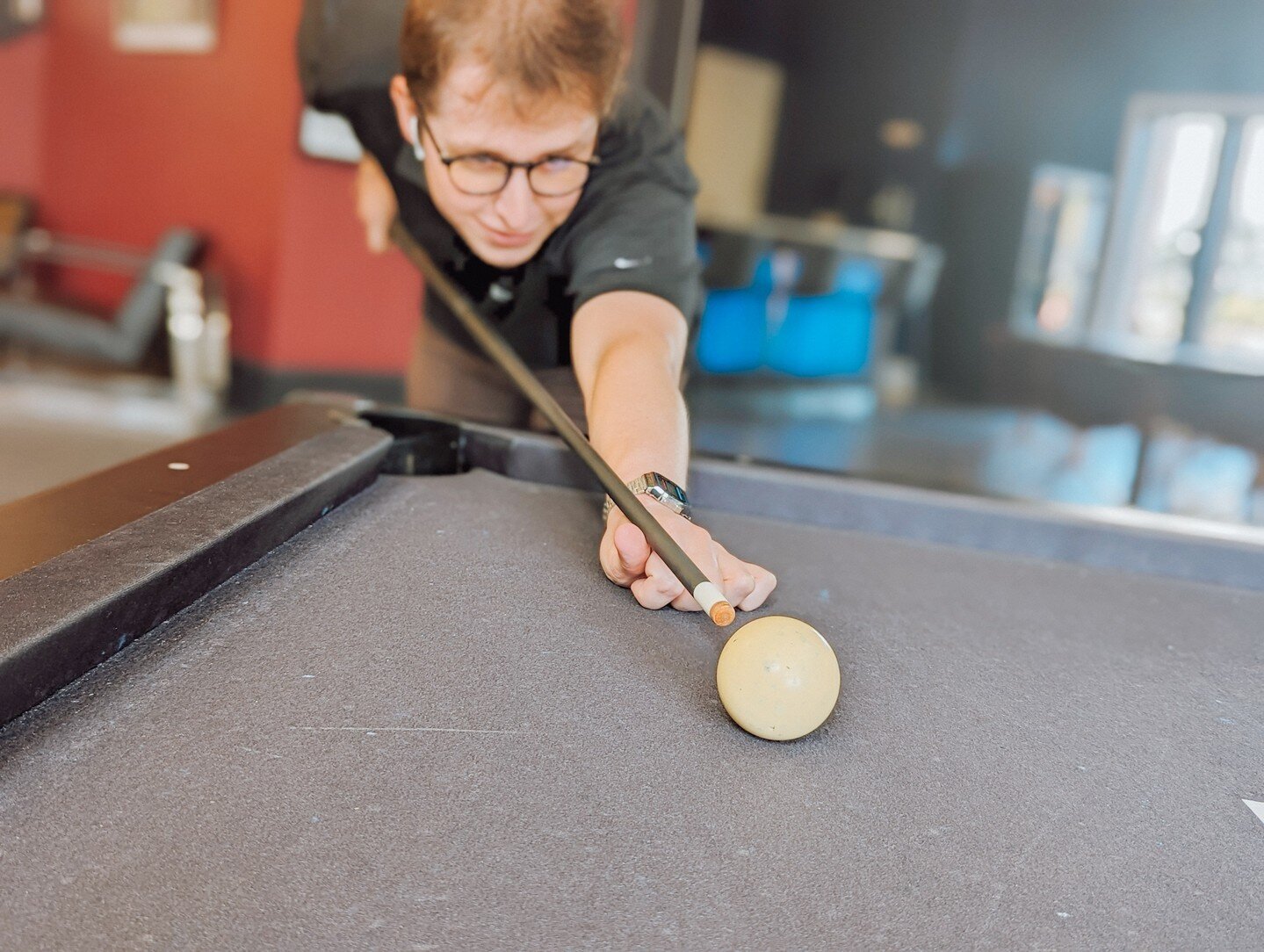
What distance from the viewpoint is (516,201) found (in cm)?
144

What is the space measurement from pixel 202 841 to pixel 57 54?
21.1 feet

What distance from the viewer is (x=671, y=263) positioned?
1541 millimetres

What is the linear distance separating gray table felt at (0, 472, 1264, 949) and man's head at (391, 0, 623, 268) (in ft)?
1.83

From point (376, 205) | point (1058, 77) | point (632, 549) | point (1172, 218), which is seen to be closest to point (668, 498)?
point (632, 549)

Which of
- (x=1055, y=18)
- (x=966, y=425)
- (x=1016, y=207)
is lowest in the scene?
(x=966, y=425)

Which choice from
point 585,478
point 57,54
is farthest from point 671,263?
point 57,54

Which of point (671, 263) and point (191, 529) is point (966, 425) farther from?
point (191, 529)

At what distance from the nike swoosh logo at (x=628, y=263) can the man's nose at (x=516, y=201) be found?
5.2 inches

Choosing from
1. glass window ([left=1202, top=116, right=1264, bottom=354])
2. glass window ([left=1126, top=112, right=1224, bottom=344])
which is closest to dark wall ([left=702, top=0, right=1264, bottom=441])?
glass window ([left=1126, top=112, right=1224, bottom=344])

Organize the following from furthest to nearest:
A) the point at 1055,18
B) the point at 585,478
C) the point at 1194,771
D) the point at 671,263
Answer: the point at 1055,18, the point at 671,263, the point at 585,478, the point at 1194,771

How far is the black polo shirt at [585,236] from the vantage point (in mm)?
1519

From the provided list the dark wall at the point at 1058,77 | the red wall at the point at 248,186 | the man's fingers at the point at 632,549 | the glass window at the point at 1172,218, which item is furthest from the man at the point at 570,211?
the glass window at the point at 1172,218

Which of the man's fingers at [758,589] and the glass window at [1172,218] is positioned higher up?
the glass window at [1172,218]

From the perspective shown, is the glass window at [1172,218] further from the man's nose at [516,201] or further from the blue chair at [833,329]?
the man's nose at [516,201]
